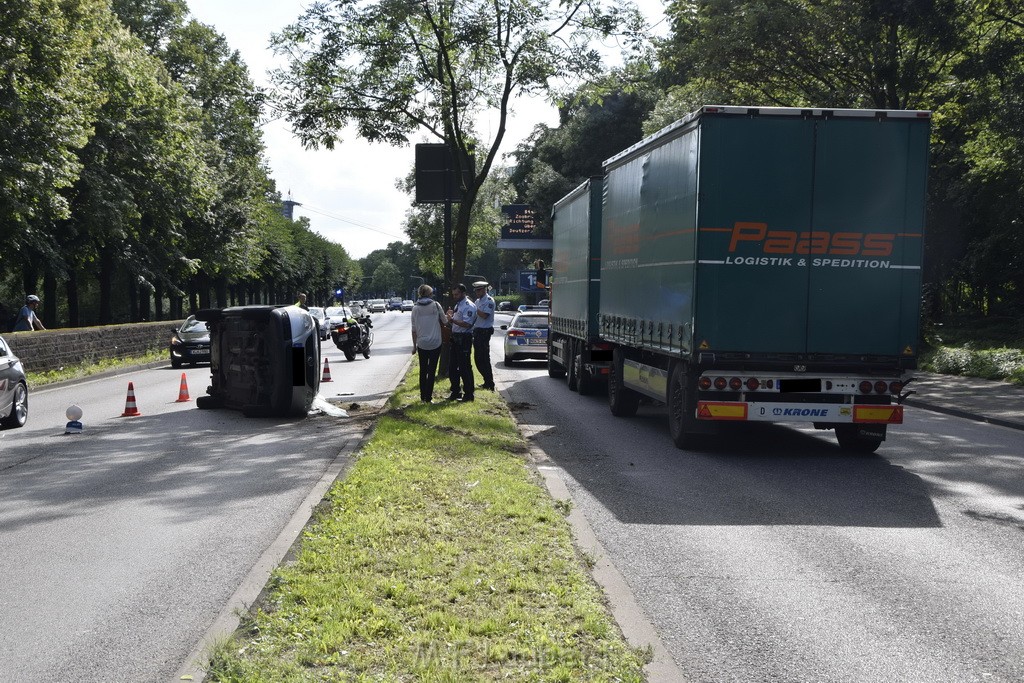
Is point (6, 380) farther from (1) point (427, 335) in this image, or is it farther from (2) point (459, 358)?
(2) point (459, 358)

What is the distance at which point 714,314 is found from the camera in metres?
11.1

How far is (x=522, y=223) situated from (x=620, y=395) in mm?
55448

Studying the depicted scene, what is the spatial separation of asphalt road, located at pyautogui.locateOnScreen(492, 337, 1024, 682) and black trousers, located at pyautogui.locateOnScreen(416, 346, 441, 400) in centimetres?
299

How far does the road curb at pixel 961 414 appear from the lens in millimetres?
15363

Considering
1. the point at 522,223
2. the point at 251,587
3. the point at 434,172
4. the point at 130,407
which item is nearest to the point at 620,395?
the point at 434,172

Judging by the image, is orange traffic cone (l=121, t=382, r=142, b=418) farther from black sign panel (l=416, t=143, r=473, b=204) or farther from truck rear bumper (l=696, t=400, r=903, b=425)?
truck rear bumper (l=696, t=400, r=903, b=425)

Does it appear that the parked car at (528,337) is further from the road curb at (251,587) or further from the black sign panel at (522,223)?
the black sign panel at (522,223)

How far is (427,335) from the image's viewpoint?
15930 mm

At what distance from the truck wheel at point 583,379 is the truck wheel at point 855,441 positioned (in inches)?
251

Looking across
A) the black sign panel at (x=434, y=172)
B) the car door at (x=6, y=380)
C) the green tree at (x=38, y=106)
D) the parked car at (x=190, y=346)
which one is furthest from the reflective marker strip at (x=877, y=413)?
the parked car at (x=190, y=346)

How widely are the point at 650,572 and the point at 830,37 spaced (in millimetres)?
23051

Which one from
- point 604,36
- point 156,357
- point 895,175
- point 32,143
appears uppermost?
point 604,36

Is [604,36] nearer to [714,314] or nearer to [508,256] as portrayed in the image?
[714,314]

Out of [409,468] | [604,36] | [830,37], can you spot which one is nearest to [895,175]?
[409,468]
